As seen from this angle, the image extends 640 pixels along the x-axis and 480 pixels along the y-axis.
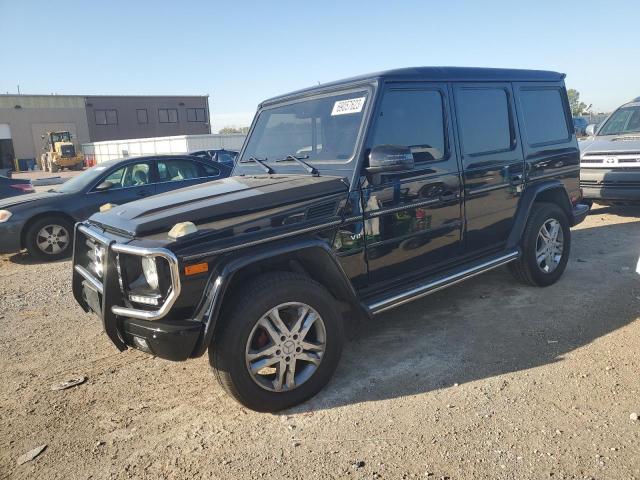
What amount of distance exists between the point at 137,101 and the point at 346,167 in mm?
54790

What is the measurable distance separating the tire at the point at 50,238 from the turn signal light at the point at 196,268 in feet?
20.0

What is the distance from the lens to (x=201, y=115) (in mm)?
55938

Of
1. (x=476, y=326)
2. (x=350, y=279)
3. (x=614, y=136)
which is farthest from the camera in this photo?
(x=614, y=136)

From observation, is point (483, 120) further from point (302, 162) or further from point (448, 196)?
point (302, 162)

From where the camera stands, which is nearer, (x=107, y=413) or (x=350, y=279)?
(x=107, y=413)

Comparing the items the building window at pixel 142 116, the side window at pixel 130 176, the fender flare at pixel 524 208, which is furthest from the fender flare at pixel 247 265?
the building window at pixel 142 116

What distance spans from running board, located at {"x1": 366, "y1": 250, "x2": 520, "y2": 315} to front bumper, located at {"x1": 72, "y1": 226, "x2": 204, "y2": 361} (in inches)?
52.0

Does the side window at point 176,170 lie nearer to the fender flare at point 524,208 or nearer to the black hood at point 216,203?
the black hood at point 216,203

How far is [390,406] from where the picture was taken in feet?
10.5

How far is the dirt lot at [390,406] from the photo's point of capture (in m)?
2.69

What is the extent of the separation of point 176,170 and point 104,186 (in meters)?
1.19

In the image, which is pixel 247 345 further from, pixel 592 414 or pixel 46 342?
pixel 46 342

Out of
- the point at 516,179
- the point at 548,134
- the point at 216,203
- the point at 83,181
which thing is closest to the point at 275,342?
the point at 216,203

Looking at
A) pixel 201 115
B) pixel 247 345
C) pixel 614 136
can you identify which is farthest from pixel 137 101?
pixel 247 345
